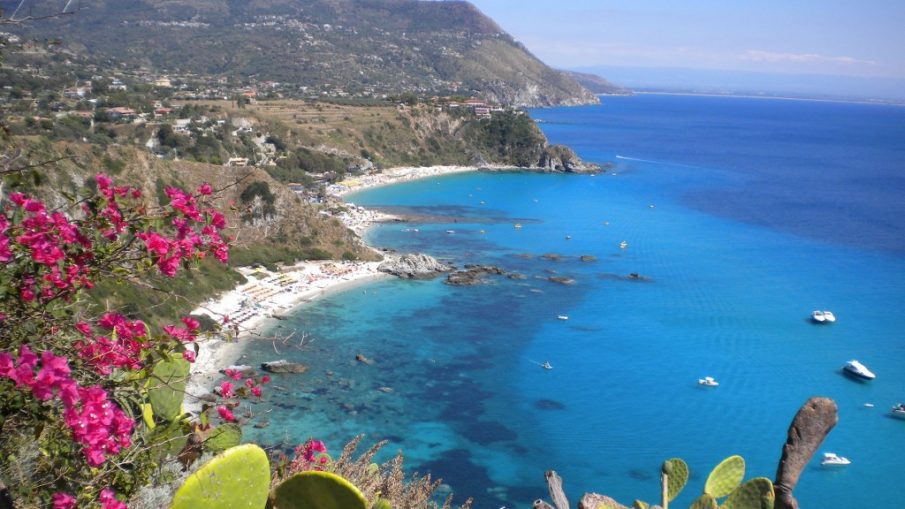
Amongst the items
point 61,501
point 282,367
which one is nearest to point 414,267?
point 282,367

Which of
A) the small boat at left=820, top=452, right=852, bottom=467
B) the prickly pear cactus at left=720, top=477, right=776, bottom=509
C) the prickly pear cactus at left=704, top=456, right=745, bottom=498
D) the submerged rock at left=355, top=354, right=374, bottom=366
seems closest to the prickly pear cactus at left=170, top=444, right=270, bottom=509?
the prickly pear cactus at left=720, top=477, right=776, bottom=509

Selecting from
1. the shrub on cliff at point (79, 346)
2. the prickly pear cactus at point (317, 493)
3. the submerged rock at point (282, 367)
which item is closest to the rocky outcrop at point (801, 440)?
the prickly pear cactus at point (317, 493)

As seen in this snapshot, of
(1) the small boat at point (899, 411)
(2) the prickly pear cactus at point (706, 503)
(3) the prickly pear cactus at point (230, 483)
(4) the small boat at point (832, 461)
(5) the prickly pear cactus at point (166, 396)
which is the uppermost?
(3) the prickly pear cactus at point (230, 483)

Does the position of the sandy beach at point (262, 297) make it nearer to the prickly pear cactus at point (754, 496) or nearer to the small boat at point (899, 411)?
the prickly pear cactus at point (754, 496)

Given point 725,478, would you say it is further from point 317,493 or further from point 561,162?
point 561,162

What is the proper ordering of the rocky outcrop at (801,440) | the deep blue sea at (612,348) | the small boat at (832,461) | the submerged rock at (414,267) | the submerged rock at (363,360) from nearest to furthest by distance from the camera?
the rocky outcrop at (801,440) < the deep blue sea at (612,348) < the small boat at (832,461) < the submerged rock at (363,360) < the submerged rock at (414,267)
